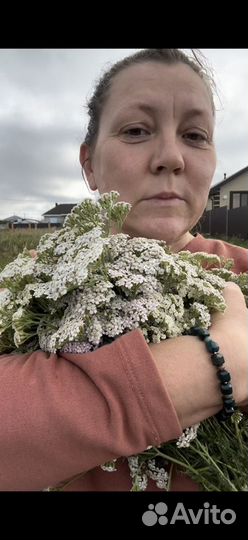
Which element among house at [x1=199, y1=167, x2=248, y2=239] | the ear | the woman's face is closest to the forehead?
the woman's face

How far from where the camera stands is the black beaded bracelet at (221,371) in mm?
897

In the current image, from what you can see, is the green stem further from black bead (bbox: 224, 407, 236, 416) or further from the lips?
the lips

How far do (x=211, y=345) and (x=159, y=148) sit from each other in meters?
0.69

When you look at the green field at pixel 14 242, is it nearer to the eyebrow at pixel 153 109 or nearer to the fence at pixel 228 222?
Result: the eyebrow at pixel 153 109

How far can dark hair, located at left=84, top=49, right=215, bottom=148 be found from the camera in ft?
4.81

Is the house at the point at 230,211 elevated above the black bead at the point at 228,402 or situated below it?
above

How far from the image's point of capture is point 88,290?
892mm

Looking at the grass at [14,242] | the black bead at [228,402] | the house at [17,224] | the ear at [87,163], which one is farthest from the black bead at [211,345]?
the house at [17,224]

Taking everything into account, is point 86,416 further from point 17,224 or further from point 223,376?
point 17,224

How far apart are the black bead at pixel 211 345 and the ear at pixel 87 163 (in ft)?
3.24

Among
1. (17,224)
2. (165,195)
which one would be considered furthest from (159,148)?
(17,224)
